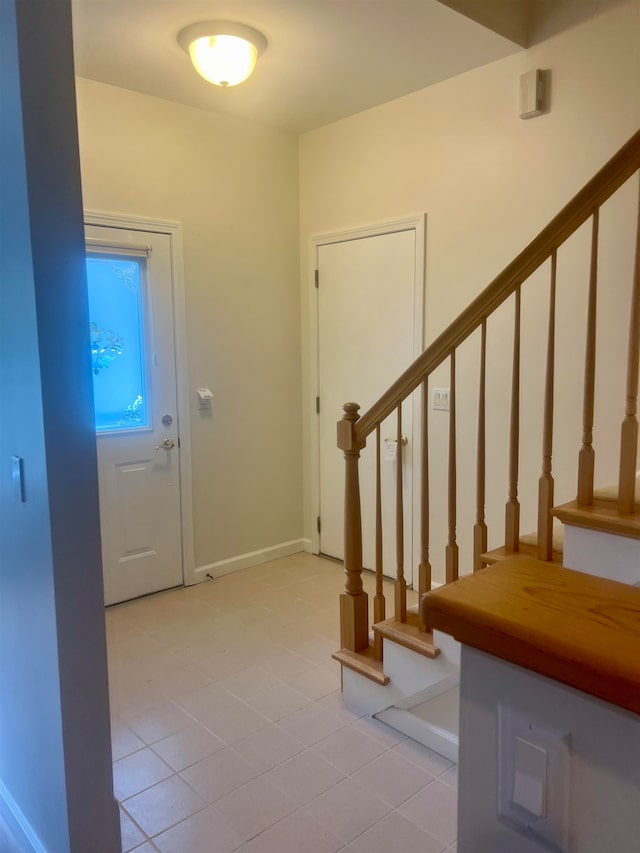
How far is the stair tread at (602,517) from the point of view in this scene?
5.39 feet

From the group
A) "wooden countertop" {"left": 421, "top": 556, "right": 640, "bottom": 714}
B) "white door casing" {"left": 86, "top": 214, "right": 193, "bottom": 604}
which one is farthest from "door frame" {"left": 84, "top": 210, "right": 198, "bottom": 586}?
"wooden countertop" {"left": 421, "top": 556, "right": 640, "bottom": 714}

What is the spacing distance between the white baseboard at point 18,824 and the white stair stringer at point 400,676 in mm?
1200

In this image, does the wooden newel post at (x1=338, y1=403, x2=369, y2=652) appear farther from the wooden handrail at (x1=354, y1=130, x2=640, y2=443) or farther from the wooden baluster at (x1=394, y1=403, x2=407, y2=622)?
the wooden baluster at (x1=394, y1=403, x2=407, y2=622)

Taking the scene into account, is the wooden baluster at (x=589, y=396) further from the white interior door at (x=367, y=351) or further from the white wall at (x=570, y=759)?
the white interior door at (x=367, y=351)

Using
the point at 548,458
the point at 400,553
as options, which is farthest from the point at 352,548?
the point at 548,458

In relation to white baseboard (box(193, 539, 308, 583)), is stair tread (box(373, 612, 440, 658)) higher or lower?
higher

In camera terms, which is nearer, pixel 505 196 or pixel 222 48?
pixel 222 48

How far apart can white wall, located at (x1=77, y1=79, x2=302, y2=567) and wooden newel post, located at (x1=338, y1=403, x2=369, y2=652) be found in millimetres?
1509

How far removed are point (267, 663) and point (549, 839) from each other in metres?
2.40

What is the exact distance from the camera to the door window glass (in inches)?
130

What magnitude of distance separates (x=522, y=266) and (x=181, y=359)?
86.1 inches

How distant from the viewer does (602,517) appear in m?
1.69

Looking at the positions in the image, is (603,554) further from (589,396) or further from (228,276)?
(228,276)

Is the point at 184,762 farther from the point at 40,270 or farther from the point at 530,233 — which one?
the point at 530,233
